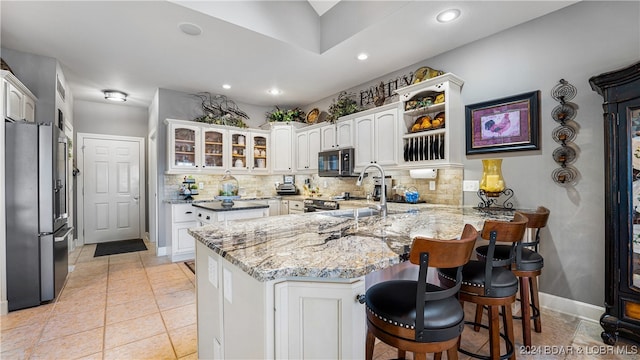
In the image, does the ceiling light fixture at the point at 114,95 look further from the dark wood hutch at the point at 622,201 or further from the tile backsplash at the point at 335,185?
the dark wood hutch at the point at 622,201

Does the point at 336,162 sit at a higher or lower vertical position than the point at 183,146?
lower

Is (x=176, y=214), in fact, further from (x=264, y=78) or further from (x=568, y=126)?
(x=568, y=126)

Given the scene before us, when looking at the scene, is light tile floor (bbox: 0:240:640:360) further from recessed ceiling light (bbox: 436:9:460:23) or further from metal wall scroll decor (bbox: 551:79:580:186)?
recessed ceiling light (bbox: 436:9:460:23)

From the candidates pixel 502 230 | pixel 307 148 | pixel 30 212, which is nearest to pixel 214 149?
pixel 307 148

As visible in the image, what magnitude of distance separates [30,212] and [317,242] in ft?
9.87

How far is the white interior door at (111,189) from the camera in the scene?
5.40 meters

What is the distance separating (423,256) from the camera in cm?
108

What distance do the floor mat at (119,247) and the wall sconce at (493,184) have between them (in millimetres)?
5373

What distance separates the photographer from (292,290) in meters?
1.06

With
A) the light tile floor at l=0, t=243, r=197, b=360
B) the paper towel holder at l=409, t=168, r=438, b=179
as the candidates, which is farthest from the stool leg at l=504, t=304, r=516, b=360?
the light tile floor at l=0, t=243, r=197, b=360

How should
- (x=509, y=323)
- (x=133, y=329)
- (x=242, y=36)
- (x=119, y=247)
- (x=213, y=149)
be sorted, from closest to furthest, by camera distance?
(x=509, y=323) → (x=133, y=329) → (x=242, y=36) → (x=213, y=149) → (x=119, y=247)

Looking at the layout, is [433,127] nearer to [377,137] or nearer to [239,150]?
[377,137]

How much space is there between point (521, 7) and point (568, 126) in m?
1.16

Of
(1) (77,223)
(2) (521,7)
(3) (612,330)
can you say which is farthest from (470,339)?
(1) (77,223)
